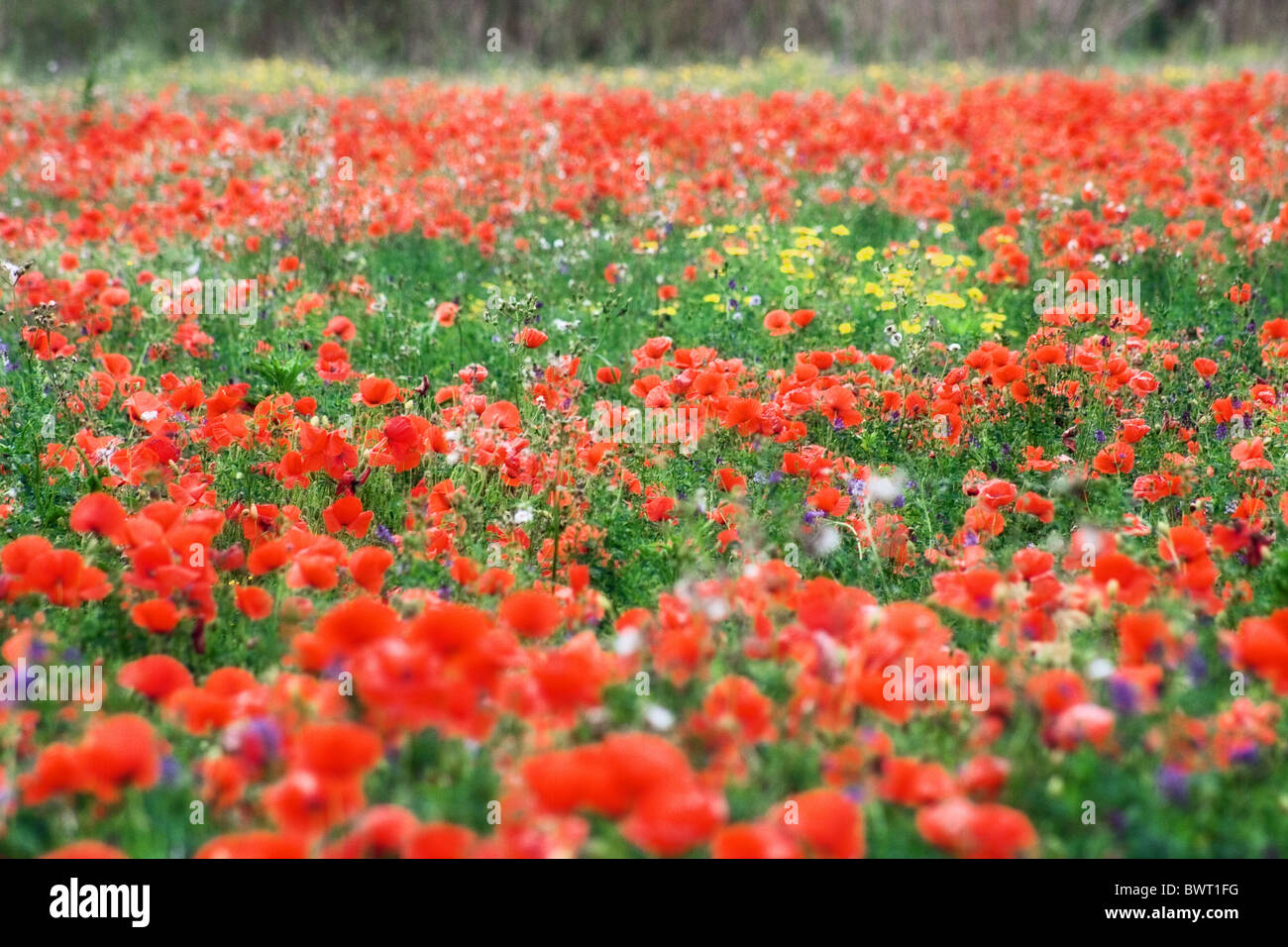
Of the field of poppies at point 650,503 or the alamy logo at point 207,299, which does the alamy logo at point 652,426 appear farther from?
the alamy logo at point 207,299

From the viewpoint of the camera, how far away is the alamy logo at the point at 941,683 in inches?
86.0

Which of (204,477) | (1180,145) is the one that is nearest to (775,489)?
A: (204,477)

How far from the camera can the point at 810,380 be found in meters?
3.77

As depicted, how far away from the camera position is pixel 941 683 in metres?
2.29

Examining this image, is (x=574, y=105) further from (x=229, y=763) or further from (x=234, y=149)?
(x=229, y=763)

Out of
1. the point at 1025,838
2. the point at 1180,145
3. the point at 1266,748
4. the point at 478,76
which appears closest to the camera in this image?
the point at 1025,838

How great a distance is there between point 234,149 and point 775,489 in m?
5.91

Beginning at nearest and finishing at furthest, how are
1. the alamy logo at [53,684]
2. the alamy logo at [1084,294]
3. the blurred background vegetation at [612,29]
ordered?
the alamy logo at [53,684] → the alamy logo at [1084,294] → the blurred background vegetation at [612,29]

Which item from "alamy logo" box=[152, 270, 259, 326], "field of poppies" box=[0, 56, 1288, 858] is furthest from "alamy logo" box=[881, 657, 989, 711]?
"alamy logo" box=[152, 270, 259, 326]

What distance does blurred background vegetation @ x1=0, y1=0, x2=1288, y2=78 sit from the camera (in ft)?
59.7
